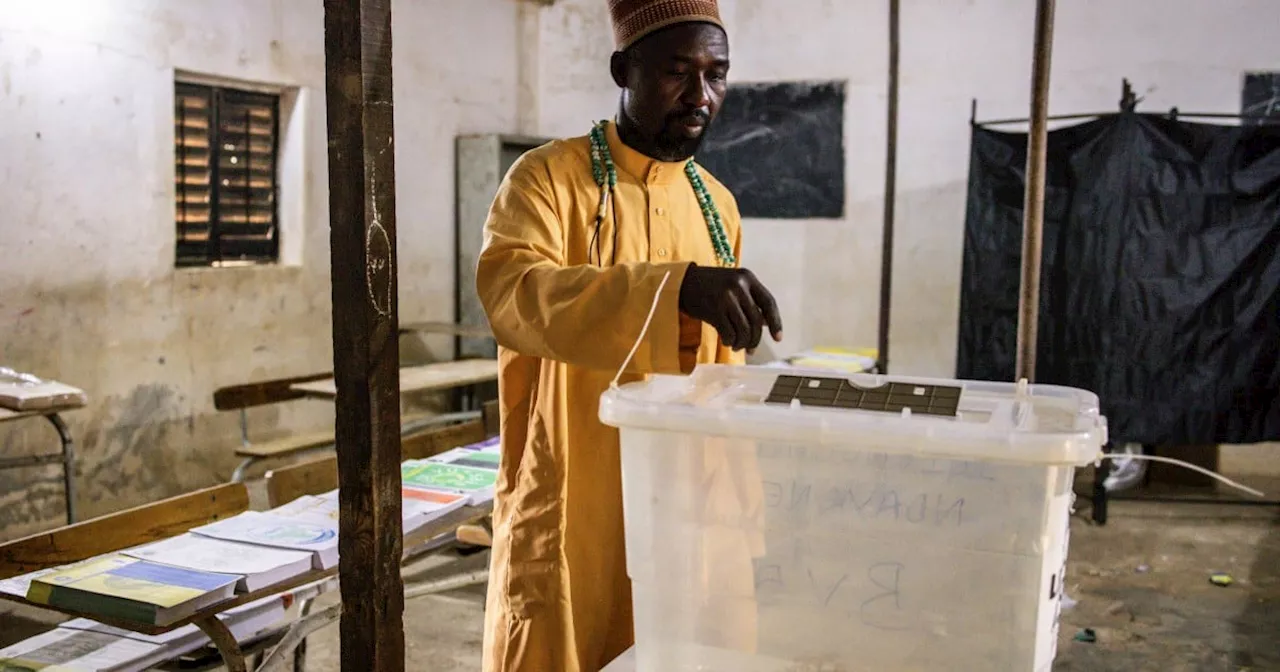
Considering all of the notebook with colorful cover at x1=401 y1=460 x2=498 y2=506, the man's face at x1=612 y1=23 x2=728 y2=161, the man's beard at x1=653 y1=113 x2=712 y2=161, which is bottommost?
the notebook with colorful cover at x1=401 y1=460 x2=498 y2=506

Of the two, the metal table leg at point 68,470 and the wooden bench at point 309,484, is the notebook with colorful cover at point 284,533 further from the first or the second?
the metal table leg at point 68,470

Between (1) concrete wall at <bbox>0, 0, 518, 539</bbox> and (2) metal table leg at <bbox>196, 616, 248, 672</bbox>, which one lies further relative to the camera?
(1) concrete wall at <bbox>0, 0, 518, 539</bbox>

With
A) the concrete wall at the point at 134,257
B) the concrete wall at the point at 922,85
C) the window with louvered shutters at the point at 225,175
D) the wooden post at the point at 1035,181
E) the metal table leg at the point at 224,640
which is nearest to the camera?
the metal table leg at the point at 224,640

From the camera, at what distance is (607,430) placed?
159cm

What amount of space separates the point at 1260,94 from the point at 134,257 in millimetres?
6130

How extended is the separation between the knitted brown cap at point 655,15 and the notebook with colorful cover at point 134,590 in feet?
4.33

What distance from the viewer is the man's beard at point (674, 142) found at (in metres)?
1.63

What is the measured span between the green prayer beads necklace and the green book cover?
1.34 metres

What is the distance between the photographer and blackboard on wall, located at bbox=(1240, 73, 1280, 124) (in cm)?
611

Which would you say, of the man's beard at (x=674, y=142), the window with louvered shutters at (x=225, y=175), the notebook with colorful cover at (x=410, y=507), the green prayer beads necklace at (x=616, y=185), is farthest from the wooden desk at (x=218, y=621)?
the window with louvered shutters at (x=225, y=175)

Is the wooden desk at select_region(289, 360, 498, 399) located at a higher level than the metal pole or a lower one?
lower

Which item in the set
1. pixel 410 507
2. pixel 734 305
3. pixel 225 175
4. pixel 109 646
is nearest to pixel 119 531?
pixel 109 646

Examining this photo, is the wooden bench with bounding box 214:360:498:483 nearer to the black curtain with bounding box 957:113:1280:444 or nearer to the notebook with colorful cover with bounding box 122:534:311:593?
the notebook with colorful cover with bounding box 122:534:311:593

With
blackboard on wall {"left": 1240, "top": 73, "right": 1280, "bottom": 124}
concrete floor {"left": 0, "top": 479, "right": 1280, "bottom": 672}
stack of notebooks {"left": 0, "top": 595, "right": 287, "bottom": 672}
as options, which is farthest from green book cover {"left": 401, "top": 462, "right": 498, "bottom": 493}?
blackboard on wall {"left": 1240, "top": 73, "right": 1280, "bottom": 124}
